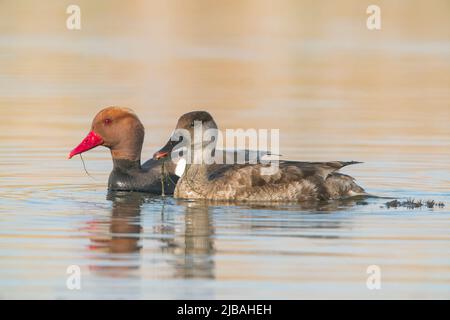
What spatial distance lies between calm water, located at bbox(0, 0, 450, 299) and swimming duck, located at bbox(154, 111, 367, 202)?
34cm

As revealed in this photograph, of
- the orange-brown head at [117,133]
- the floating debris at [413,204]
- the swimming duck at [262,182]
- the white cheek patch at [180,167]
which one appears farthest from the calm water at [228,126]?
the white cheek patch at [180,167]

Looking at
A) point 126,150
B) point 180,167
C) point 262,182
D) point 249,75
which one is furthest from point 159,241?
point 249,75

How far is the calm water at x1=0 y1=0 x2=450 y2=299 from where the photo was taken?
32.7 feet

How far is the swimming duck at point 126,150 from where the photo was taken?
49.3 feet

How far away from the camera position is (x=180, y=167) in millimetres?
15023

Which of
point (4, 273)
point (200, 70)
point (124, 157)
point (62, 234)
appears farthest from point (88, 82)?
point (4, 273)

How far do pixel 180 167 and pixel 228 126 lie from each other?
4.42m

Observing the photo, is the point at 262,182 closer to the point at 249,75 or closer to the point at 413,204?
the point at 413,204

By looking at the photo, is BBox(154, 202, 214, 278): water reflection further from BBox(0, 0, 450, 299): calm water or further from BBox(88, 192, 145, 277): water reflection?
BBox(88, 192, 145, 277): water reflection

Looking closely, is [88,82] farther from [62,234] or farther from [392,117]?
[62,234]

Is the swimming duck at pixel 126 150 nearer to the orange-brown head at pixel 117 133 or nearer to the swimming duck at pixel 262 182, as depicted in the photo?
the orange-brown head at pixel 117 133

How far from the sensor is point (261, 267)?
1011 centimetres

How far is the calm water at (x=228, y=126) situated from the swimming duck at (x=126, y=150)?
0.43 meters
